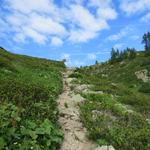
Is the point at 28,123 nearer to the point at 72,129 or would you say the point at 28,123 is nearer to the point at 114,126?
the point at 72,129

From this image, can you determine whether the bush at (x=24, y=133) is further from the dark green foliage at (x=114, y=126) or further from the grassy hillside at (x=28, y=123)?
the dark green foliage at (x=114, y=126)

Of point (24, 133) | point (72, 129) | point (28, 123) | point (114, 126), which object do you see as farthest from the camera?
point (114, 126)

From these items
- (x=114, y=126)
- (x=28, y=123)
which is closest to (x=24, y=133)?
(x=28, y=123)

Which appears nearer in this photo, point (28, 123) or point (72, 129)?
point (28, 123)

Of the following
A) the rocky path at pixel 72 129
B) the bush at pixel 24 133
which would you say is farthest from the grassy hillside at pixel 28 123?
the rocky path at pixel 72 129

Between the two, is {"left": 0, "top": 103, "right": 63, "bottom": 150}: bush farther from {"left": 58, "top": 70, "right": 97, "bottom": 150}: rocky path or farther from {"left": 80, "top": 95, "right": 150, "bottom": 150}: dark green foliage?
{"left": 80, "top": 95, "right": 150, "bottom": 150}: dark green foliage

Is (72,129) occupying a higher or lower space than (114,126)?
lower

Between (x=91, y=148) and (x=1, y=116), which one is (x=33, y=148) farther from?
(x=91, y=148)

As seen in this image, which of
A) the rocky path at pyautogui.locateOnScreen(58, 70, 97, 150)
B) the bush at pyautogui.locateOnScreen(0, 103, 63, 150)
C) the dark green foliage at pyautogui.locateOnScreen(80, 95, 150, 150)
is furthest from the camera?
the dark green foliage at pyautogui.locateOnScreen(80, 95, 150, 150)

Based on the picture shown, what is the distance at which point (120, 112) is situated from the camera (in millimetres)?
16984

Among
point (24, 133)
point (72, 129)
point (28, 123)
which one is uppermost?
point (28, 123)

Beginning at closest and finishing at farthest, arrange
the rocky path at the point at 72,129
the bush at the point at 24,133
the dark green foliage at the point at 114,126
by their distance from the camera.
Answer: the bush at the point at 24,133 < the rocky path at the point at 72,129 < the dark green foliage at the point at 114,126

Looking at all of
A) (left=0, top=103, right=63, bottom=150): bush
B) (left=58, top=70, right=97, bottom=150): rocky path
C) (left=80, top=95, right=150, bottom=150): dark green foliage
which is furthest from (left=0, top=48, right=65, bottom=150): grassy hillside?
(left=80, top=95, right=150, bottom=150): dark green foliage

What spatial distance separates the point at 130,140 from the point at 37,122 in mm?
3653
